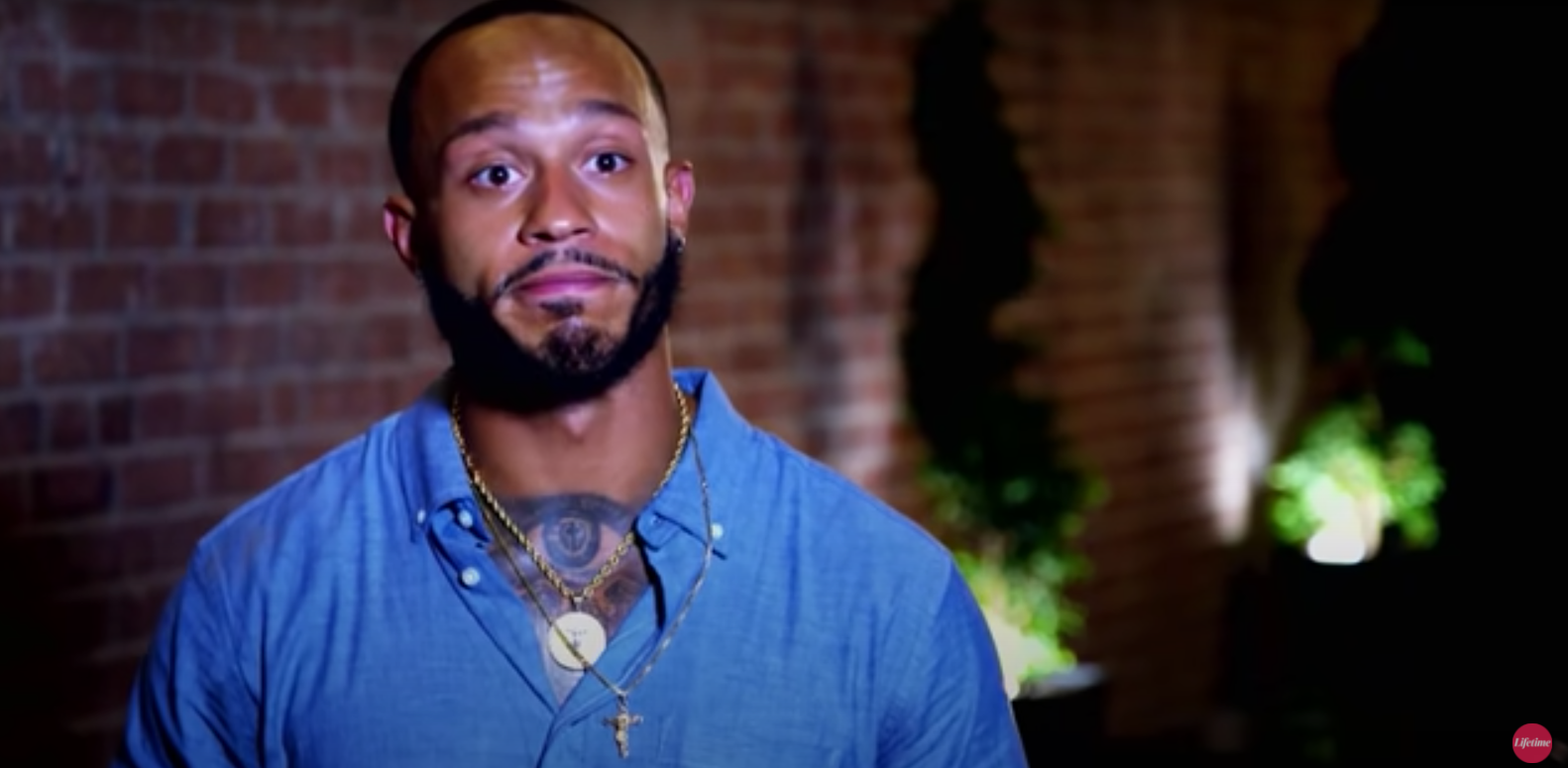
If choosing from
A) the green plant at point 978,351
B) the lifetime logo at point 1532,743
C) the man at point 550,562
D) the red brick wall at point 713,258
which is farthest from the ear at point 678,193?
the green plant at point 978,351

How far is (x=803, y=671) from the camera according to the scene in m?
1.89

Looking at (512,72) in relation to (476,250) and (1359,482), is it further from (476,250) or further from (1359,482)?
(1359,482)

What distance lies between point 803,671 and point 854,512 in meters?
0.17

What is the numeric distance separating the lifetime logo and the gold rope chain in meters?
2.32

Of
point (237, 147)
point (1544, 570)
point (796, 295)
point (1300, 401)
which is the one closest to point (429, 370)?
point (237, 147)

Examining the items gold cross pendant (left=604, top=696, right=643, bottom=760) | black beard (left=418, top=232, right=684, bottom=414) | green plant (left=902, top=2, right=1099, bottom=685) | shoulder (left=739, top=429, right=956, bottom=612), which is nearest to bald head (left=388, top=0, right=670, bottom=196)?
black beard (left=418, top=232, right=684, bottom=414)

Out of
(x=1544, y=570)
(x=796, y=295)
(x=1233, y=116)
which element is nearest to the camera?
(x=1544, y=570)

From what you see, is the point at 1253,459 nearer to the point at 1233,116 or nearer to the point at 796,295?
the point at 1233,116

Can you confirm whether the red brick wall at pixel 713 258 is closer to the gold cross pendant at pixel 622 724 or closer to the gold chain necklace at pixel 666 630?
the gold chain necklace at pixel 666 630

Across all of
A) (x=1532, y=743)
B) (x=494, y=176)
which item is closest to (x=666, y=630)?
(x=494, y=176)

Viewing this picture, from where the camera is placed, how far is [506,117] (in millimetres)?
1889

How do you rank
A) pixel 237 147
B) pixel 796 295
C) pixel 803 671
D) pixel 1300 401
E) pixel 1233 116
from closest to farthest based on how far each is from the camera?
pixel 803 671 < pixel 237 147 < pixel 796 295 < pixel 1233 116 < pixel 1300 401

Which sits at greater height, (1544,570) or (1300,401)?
(1300,401)

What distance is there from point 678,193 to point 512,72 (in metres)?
0.20
